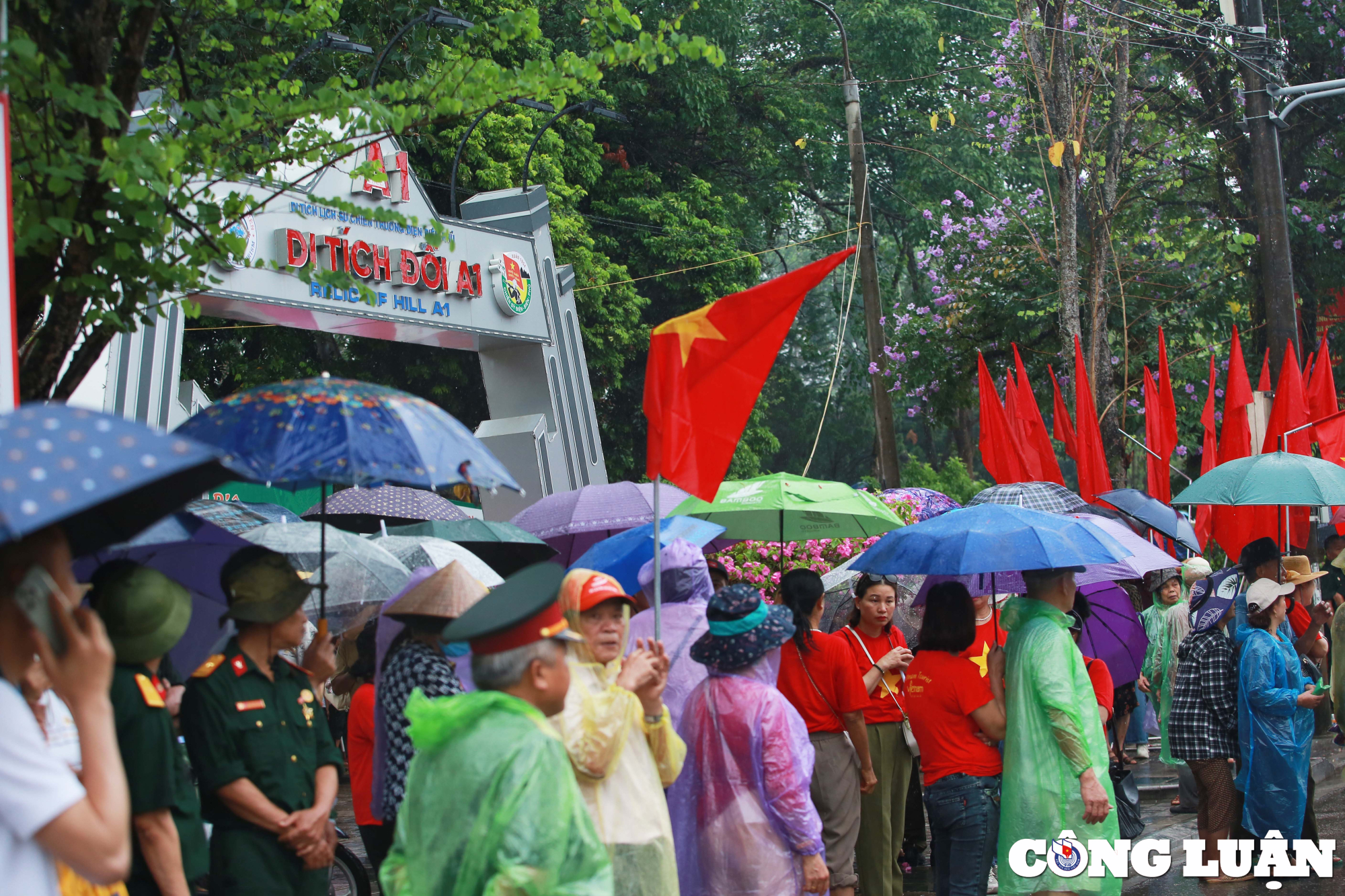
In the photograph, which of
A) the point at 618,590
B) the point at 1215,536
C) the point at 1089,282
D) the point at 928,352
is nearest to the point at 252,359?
the point at 928,352

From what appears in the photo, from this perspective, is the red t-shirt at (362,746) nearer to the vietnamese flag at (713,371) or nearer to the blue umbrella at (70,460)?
the vietnamese flag at (713,371)

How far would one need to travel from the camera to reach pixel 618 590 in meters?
4.34

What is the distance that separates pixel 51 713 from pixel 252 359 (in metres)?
16.6

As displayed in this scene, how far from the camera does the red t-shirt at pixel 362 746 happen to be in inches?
222

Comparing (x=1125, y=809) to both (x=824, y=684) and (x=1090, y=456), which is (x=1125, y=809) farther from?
(x=1090, y=456)

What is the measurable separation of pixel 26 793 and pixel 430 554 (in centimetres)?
458

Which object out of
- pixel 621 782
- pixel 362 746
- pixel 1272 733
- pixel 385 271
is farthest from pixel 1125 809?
pixel 385 271

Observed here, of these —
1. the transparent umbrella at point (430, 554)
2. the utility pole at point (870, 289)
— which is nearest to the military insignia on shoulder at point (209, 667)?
the transparent umbrella at point (430, 554)

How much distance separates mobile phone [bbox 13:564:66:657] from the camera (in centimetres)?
240

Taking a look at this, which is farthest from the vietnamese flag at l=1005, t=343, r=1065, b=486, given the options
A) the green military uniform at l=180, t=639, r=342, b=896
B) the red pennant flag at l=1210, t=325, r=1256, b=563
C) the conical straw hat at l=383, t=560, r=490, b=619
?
the green military uniform at l=180, t=639, r=342, b=896

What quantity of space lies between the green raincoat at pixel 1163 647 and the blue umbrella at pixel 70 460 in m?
9.65

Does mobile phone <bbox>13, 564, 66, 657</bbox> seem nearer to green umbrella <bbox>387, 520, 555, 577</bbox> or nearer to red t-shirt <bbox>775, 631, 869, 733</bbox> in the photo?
red t-shirt <bbox>775, 631, 869, 733</bbox>

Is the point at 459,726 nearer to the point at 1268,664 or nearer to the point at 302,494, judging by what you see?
the point at 1268,664

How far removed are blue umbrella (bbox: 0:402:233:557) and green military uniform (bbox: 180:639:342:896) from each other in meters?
1.60
